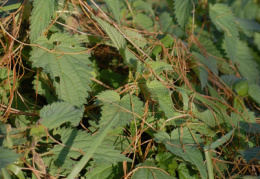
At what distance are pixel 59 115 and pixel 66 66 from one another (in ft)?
1.08

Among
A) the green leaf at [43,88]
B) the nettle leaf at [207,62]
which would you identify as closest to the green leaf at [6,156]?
the green leaf at [43,88]

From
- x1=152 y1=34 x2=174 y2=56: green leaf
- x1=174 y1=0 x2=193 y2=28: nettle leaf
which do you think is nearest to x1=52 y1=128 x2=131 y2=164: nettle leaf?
x1=152 y1=34 x2=174 y2=56: green leaf

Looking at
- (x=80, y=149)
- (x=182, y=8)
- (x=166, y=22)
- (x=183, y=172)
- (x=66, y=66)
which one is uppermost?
(x=182, y=8)

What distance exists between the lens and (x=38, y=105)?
1.65 meters

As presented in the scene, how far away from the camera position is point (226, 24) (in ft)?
7.47

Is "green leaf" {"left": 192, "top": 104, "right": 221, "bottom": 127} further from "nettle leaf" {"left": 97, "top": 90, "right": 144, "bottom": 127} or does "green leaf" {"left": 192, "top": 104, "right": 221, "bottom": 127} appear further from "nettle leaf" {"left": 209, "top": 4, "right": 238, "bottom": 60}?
"nettle leaf" {"left": 209, "top": 4, "right": 238, "bottom": 60}

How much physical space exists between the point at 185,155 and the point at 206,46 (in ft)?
4.08

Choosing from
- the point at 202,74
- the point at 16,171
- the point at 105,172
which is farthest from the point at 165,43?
the point at 16,171

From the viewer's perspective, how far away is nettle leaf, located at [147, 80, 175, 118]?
144 cm

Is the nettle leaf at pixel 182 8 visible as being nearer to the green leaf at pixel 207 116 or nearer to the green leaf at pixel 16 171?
the green leaf at pixel 207 116

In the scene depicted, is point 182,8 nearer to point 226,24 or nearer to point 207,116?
point 226,24

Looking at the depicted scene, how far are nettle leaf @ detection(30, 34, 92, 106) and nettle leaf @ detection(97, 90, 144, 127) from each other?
98 mm

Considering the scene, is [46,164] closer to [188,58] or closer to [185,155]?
[185,155]

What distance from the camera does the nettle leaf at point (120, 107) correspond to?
53.5 inches
